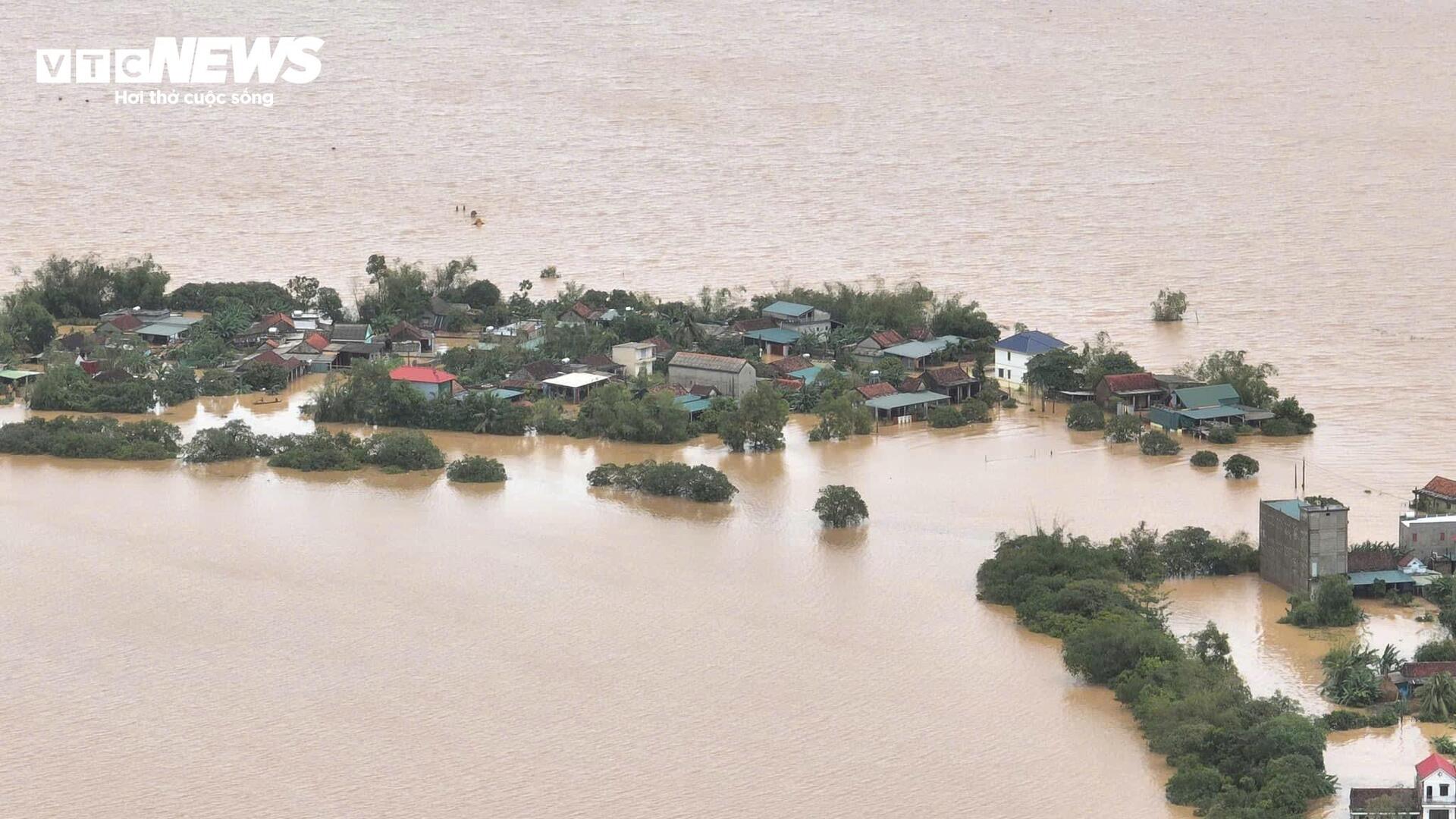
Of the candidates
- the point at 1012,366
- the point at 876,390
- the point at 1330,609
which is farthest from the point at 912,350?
the point at 1330,609

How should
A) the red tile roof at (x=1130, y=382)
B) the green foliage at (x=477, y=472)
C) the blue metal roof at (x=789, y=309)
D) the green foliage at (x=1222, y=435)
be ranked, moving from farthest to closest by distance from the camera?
1. the blue metal roof at (x=789, y=309)
2. the red tile roof at (x=1130, y=382)
3. the green foliage at (x=1222, y=435)
4. the green foliage at (x=477, y=472)

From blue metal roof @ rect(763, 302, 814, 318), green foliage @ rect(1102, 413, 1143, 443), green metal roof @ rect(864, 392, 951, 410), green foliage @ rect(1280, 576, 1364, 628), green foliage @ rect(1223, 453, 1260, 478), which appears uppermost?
blue metal roof @ rect(763, 302, 814, 318)

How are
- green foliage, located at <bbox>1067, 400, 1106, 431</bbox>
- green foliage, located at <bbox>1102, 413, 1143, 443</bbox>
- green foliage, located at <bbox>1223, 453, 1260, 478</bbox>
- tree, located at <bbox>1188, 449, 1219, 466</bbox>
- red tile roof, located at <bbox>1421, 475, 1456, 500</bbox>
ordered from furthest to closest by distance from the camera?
1. green foliage, located at <bbox>1067, 400, 1106, 431</bbox>
2. green foliage, located at <bbox>1102, 413, 1143, 443</bbox>
3. tree, located at <bbox>1188, 449, 1219, 466</bbox>
4. green foliage, located at <bbox>1223, 453, 1260, 478</bbox>
5. red tile roof, located at <bbox>1421, 475, 1456, 500</bbox>

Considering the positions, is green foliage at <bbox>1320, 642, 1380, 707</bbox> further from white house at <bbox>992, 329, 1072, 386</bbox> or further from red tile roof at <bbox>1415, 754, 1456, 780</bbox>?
white house at <bbox>992, 329, 1072, 386</bbox>

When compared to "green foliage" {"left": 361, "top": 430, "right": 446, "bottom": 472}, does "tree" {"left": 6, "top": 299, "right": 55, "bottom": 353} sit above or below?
above

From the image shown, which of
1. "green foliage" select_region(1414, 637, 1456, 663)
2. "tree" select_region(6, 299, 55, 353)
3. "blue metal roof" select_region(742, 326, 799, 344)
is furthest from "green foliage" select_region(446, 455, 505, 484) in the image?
"green foliage" select_region(1414, 637, 1456, 663)

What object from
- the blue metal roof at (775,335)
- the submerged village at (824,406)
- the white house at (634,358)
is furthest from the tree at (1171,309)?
the white house at (634,358)

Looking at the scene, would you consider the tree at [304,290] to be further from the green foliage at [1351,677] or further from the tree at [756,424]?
the green foliage at [1351,677]
